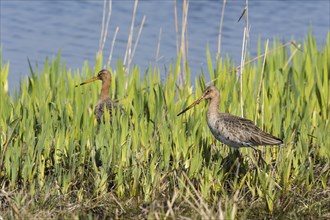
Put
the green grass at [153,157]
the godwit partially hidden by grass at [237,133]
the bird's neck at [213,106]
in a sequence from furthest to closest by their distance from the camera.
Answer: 1. the bird's neck at [213,106]
2. the godwit partially hidden by grass at [237,133]
3. the green grass at [153,157]

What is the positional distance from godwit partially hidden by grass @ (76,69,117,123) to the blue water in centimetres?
271

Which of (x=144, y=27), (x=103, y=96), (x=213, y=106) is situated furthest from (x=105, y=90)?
(x=144, y=27)

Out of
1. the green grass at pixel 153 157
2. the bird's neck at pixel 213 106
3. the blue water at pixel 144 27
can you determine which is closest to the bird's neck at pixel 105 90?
the green grass at pixel 153 157

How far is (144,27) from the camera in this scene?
14.1m

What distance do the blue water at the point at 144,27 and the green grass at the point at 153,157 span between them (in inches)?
137

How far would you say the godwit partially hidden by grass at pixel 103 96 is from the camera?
7.99m

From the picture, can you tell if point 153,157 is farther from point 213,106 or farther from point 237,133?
point 213,106

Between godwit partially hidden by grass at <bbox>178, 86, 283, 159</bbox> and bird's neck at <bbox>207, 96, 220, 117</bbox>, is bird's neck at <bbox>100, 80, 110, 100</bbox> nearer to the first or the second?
bird's neck at <bbox>207, 96, 220, 117</bbox>

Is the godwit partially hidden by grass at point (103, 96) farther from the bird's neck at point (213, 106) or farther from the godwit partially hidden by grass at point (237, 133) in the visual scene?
the godwit partially hidden by grass at point (237, 133)

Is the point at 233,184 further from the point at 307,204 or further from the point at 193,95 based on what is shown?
the point at 193,95

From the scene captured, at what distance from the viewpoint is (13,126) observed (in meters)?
6.74

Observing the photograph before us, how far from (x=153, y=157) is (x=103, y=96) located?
1661mm

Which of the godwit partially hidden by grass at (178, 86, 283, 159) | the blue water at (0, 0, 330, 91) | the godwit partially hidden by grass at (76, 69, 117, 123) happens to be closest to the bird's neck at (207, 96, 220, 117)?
the godwit partially hidden by grass at (178, 86, 283, 159)

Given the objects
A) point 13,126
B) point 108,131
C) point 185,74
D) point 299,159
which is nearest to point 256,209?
point 299,159
